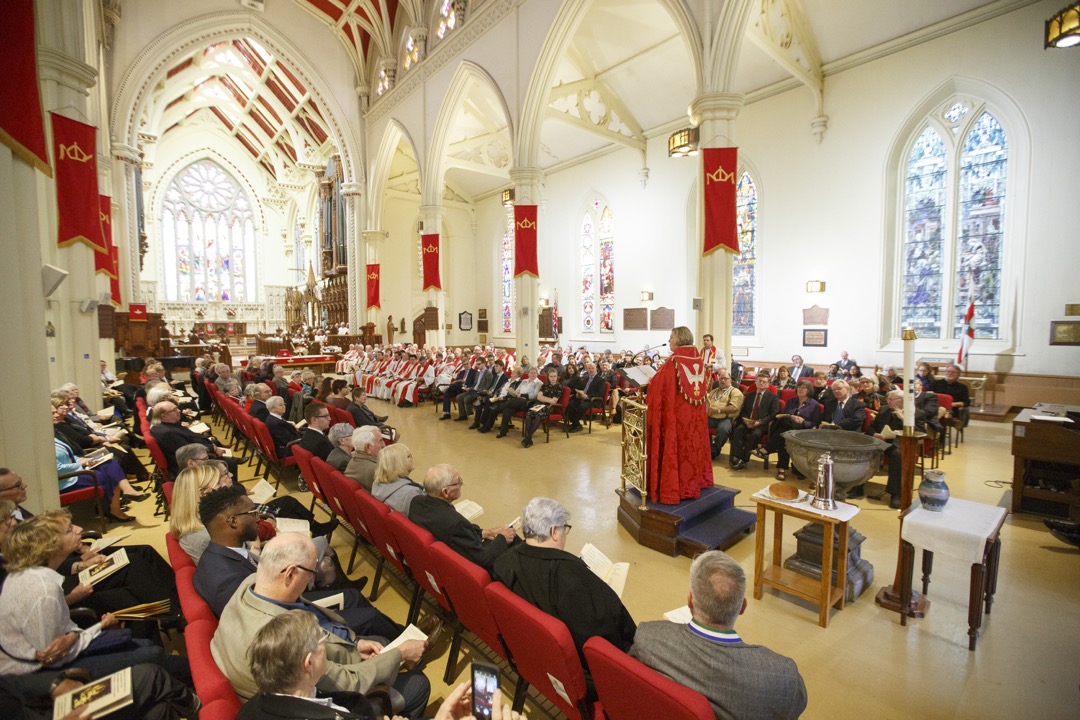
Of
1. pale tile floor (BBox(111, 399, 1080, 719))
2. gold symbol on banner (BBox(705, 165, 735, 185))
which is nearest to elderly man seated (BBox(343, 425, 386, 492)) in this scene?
pale tile floor (BBox(111, 399, 1080, 719))

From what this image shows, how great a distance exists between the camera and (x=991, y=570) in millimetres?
2797

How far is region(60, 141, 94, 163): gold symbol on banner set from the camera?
5.59 m

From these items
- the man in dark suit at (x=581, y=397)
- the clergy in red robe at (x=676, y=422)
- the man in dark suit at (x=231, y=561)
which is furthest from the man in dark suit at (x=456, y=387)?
the man in dark suit at (x=231, y=561)

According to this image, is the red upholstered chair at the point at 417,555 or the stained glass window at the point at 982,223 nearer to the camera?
the red upholstered chair at the point at 417,555

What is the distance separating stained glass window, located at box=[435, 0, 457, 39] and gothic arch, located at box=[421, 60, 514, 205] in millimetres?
1390

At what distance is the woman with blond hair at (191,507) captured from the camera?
225 centimetres

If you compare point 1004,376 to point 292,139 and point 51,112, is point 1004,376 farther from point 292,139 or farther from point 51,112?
point 292,139

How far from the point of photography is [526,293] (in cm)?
1042

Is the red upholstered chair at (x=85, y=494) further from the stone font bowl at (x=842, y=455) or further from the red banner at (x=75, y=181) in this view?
the stone font bowl at (x=842, y=455)

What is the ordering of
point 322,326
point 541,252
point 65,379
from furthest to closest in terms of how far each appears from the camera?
point 322,326 → point 541,252 → point 65,379

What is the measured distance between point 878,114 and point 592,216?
25.3 ft

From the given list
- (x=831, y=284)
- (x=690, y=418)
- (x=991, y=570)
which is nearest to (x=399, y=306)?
(x=831, y=284)

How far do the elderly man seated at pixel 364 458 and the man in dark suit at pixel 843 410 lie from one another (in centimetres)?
457

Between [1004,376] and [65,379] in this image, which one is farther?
[1004,376]
